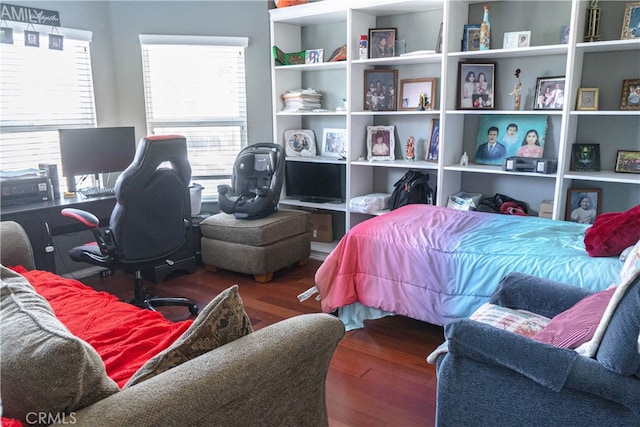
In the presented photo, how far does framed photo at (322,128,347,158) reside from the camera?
14.8ft

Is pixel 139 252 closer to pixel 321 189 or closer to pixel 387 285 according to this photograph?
pixel 387 285

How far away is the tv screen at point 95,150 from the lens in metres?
3.59

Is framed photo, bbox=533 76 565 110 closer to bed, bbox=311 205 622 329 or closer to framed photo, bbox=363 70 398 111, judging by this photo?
bed, bbox=311 205 622 329

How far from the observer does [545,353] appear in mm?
1506

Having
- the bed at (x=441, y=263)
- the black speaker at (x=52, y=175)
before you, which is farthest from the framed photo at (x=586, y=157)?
the black speaker at (x=52, y=175)

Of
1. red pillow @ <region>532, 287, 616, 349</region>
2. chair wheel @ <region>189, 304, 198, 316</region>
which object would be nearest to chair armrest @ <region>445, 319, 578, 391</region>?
red pillow @ <region>532, 287, 616, 349</region>

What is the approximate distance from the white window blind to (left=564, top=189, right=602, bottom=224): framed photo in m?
3.80

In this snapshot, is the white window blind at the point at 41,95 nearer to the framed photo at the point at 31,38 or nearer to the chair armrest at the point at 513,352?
the framed photo at the point at 31,38

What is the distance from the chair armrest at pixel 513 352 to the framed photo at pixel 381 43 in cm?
288

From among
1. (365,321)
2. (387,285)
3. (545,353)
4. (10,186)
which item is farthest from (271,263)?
(545,353)

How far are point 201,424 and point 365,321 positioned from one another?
2.15 m

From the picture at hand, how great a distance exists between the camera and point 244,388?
1.17m

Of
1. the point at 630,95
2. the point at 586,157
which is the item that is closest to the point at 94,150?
the point at 586,157

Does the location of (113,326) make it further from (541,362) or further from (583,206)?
(583,206)
